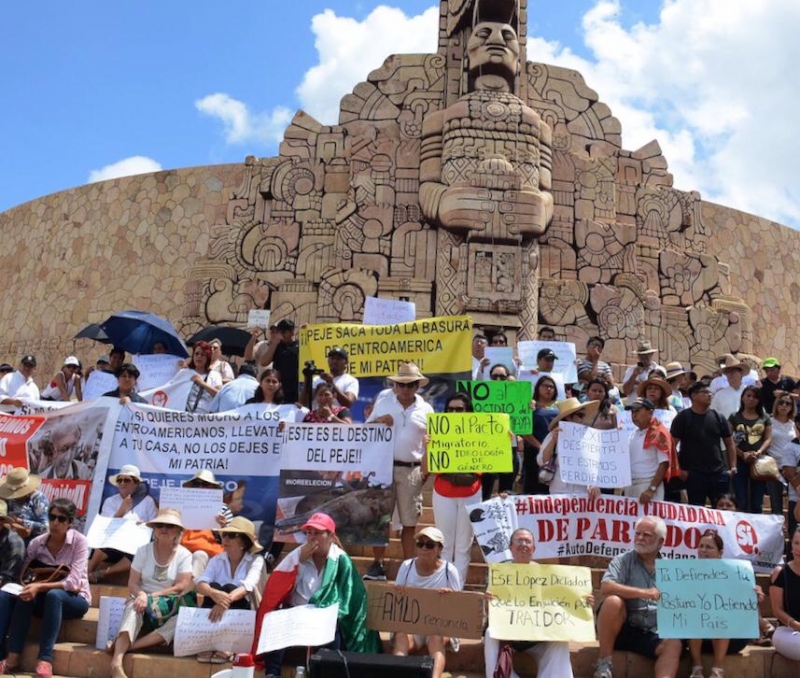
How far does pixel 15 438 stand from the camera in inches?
356

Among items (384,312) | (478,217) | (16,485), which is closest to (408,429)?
(16,485)

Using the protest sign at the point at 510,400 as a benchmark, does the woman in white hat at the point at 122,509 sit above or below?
below

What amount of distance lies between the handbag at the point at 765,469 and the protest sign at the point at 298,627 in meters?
4.47

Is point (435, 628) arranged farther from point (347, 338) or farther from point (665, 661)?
point (347, 338)

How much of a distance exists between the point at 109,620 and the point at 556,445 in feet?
12.9

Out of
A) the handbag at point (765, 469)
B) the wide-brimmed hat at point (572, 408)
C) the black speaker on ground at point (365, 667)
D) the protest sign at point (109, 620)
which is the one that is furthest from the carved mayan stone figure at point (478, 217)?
the black speaker on ground at point (365, 667)

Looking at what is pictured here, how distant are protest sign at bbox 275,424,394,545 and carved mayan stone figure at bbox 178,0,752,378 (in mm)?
7014

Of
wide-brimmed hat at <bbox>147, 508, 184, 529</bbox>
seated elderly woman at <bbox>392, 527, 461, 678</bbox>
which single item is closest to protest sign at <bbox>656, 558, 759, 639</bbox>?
seated elderly woman at <bbox>392, 527, 461, 678</bbox>

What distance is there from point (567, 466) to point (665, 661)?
7.23 feet

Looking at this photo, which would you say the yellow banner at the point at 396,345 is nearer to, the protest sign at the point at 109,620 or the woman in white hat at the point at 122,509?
the woman in white hat at the point at 122,509

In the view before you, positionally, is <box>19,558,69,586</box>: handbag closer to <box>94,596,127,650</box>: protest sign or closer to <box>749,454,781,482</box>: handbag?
<box>94,596,127,650</box>: protest sign

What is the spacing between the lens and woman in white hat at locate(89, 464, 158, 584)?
7.72m

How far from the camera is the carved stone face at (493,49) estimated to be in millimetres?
16234

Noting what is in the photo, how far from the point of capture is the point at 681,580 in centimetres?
641
